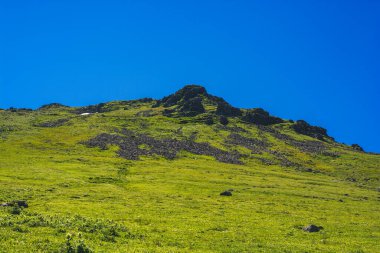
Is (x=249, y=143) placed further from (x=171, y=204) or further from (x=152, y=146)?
(x=171, y=204)

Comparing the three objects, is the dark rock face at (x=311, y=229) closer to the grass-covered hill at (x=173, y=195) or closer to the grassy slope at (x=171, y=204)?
the grass-covered hill at (x=173, y=195)

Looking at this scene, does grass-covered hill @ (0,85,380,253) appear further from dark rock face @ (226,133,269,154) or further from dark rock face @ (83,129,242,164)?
dark rock face @ (226,133,269,154)

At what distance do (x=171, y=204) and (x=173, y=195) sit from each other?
10.8 m

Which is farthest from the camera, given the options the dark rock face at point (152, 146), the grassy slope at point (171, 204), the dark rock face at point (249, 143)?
the dark rock face at point (249, 143)

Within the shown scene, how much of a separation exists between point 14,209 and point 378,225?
51.2 m

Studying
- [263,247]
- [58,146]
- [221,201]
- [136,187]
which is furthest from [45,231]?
[58,146]

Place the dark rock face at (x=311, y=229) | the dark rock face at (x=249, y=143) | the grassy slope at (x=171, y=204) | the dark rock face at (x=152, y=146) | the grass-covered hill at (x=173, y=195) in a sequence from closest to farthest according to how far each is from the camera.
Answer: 1. the grassy slope at (x=171, y=204)
2. the grass-covered hill at (x=173, y=195)
3. the dark rock face at (x=311, y=229)
4. the dark rock face at (x=152, y=146)
5. the dark rock face at (x=249, y=143)

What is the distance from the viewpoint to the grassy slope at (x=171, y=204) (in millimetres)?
36062

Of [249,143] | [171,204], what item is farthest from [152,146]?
[171,204]

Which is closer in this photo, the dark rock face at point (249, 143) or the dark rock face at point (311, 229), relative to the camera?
the dark rock face at point (311, 229)

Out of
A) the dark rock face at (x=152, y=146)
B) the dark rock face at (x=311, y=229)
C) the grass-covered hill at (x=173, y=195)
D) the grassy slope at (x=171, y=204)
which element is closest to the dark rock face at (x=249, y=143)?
the grass-covered hill at (x=173, y=195)

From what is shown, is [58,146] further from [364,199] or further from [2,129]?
[364,199]

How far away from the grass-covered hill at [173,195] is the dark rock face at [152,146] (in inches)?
17.7

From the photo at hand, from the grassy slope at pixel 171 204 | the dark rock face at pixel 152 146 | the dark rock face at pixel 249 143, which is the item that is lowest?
the grassy slope at pixel 171 204
